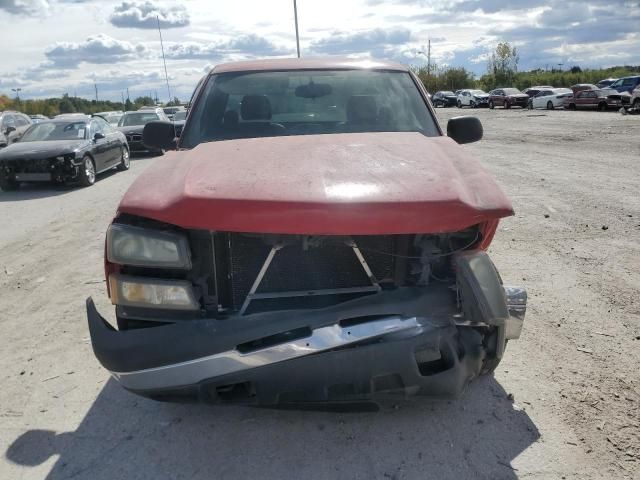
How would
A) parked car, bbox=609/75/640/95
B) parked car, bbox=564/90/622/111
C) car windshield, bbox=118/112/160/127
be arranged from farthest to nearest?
parked car, bbox=609/75/640/95 < parked car, bbox=564/90/622/111 < car windshield, bbox=118/112/160/127

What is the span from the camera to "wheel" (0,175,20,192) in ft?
36.9

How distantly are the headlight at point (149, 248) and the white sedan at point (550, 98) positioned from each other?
35663 mm

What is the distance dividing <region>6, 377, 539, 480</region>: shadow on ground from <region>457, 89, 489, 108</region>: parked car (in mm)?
46070

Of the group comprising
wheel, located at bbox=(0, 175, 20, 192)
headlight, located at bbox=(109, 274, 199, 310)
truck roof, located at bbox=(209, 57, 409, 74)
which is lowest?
wheel, located at bbox=(0, 175, 20, 192)

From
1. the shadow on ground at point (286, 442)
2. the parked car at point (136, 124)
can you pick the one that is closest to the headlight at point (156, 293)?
the shadow on ground at point (286, 442)

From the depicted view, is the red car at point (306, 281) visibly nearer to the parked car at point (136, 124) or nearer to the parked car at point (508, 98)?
the parked car at point (136, 124)

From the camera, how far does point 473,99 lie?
46812 mm

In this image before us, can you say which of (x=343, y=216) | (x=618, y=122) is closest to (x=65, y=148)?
(x=343, y=216)

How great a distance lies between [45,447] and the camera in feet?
9.07

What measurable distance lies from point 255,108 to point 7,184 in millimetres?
9419

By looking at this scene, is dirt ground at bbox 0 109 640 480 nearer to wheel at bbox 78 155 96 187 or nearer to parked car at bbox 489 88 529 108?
wheel at bbox 78 155 96 187

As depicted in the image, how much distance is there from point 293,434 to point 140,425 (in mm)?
825

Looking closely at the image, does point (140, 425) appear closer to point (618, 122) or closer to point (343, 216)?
point (343, 216)

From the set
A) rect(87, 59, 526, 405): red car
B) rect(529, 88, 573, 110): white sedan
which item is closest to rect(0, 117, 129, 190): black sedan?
rect(87, 59, 526, 405): red car
